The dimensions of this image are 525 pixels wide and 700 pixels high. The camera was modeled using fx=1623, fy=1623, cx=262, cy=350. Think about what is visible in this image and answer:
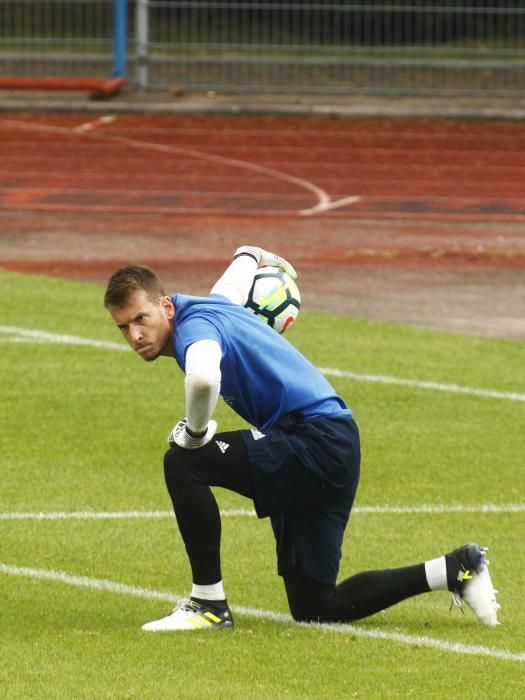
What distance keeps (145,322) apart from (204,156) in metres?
17.9

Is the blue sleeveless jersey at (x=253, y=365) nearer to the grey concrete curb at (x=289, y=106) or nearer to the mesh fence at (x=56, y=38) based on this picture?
the grey concrete curb at (x=289, y=106)

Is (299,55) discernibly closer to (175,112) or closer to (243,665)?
(175,112)

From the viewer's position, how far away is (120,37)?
27.6 metres

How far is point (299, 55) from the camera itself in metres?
28.9

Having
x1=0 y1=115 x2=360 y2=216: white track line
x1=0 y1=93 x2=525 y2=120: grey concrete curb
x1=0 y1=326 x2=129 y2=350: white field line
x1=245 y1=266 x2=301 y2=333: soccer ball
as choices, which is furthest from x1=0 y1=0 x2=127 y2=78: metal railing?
x1=245 y1=266 x2=301 y2=333: soccer ball

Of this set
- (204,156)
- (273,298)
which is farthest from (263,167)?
(273,298)

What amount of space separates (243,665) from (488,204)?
15076mm

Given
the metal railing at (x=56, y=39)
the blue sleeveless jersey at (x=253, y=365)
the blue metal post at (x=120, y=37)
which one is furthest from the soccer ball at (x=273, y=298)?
the metal railing at (x=56, y=39)

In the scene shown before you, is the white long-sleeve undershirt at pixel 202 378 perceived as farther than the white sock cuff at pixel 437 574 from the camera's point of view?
No

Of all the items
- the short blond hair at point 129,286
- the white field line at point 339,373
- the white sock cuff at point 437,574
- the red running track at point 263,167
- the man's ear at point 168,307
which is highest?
the short blond hair at point 129,286

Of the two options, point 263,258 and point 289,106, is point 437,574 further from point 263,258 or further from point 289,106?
point 289,106

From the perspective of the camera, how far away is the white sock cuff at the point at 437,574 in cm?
633

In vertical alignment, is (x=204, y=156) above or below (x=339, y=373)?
below

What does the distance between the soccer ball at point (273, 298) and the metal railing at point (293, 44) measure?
20651 millimetres
